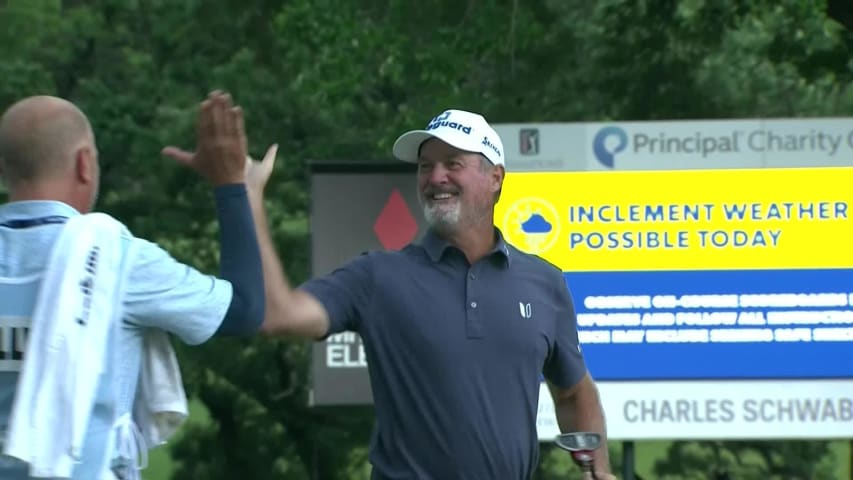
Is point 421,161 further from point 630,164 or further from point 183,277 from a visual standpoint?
point 630,164

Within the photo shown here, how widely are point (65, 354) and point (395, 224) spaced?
8219 millimetres

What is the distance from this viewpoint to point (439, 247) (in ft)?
15.5

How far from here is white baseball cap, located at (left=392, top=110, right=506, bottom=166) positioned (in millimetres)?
4758

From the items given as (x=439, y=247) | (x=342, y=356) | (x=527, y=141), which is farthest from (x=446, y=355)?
(x=342, y=356)

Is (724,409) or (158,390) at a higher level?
(724,409)

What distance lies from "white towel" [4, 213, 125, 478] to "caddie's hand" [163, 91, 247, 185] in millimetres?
249

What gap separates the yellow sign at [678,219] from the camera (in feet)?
34.6

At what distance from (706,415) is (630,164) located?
156 cm

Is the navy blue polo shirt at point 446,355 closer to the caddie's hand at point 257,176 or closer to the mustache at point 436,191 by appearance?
the mustache at point 436,191

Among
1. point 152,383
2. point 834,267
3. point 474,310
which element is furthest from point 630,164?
point 152,383

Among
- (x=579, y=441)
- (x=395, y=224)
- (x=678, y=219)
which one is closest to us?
(x=579, y=441)

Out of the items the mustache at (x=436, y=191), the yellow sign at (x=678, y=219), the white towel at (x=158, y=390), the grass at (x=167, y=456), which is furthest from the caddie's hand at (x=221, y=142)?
the grass at (x=167, y=456)

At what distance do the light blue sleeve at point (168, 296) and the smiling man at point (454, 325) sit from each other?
0.94 meters

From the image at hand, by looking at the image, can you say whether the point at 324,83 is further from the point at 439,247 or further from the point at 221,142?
the point at 221,142
